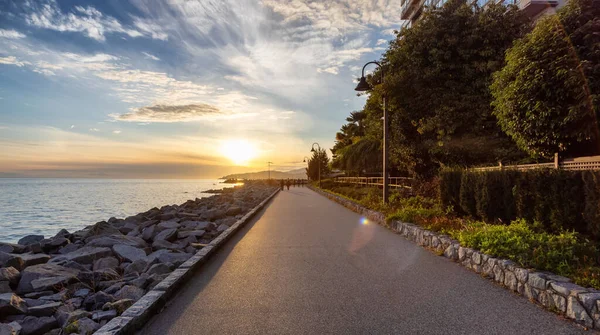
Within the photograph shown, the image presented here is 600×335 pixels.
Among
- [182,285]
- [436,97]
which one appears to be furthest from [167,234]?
[436,97]

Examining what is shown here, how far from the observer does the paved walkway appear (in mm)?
4195

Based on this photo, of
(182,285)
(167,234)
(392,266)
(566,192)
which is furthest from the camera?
(167,234)

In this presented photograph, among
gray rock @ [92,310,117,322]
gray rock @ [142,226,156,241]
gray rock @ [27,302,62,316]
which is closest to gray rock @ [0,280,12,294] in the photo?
gray rock @ [27,302,62,316]

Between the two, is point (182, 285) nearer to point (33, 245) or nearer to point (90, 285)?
point (90, 285)

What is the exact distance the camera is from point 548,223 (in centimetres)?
804

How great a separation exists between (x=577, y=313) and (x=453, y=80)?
16388mm

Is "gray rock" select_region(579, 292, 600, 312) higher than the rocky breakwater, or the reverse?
"gray rock" select_region(579, 292, 600, 312)

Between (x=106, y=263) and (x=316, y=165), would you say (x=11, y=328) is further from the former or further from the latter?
(x=316, y=165)

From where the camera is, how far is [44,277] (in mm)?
7129

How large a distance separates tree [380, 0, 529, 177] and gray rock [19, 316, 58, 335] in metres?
15.5

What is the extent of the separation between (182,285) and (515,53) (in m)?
10.2

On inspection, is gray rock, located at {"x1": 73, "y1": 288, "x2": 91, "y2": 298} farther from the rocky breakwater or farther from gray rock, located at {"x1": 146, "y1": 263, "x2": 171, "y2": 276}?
gray rock, located at {"x1": 146, "y1": 263, "x2": 171, "y2": 276}

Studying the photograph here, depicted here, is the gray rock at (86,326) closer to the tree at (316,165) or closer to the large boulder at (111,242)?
the large boulder at (111,242)

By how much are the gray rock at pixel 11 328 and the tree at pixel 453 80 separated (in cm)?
1578
